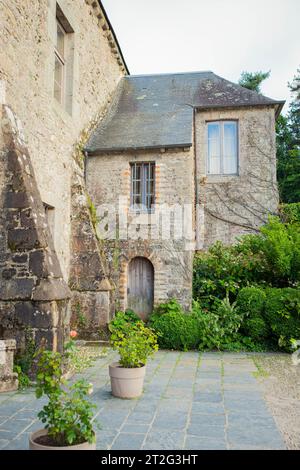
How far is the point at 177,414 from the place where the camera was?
4.23 meters

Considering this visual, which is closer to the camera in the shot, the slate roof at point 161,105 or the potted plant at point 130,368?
the potted plant at point 130,368

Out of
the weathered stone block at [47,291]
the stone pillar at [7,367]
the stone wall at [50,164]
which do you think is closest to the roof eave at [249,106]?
the stone wall at [50,164]

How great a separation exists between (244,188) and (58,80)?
615 cm

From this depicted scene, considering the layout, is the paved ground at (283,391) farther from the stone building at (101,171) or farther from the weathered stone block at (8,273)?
the weathered stone block at (8,273)

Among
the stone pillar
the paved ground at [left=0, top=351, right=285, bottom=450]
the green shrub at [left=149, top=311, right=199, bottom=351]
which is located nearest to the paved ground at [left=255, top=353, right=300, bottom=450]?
the paved ground at [left=0, top=351, right=285, bottom=450]

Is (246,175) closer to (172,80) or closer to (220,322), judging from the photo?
(172,80)

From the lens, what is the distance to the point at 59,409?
2.76m

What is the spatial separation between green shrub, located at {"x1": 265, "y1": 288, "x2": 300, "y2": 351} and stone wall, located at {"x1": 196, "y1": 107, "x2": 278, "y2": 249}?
398cm

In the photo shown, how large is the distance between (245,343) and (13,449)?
18.3 feet

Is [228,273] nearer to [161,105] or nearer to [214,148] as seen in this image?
[214,148]

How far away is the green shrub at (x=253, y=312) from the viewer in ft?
25.5

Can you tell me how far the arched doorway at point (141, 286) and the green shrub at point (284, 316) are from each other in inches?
109

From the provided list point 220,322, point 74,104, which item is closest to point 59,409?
point 220,322

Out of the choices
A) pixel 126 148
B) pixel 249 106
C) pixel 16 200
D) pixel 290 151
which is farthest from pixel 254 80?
pixel 16 200
